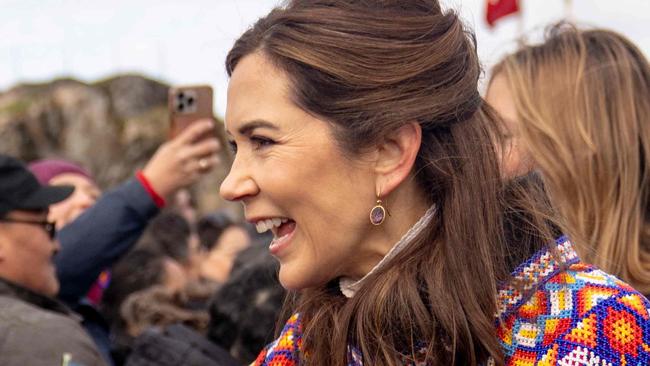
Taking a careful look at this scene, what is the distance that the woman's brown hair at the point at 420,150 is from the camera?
1787mm

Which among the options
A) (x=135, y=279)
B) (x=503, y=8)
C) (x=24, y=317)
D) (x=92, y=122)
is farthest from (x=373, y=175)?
(x=92, y=122)

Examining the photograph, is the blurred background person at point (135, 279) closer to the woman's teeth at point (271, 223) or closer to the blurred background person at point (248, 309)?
the blurred background person at point (248, 309)

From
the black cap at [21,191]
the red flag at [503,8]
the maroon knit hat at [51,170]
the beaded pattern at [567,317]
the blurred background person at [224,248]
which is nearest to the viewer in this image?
the beaded pattern at [567,317]

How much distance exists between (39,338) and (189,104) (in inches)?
52.0

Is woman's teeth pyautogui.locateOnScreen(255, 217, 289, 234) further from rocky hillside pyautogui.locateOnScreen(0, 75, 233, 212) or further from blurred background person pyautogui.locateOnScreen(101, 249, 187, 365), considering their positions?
rocky hillside pyautogui.locateOnScreen(0, 75, 233, 212)

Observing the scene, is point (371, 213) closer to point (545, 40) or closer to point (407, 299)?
point (407, 299)

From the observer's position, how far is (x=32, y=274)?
3.36m

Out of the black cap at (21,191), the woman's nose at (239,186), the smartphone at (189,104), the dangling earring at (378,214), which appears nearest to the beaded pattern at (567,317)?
the dangling earring at (378,214)

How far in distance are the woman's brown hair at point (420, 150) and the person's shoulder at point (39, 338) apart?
99 centimetres

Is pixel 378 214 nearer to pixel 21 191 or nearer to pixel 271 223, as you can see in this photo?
pixel 271 223

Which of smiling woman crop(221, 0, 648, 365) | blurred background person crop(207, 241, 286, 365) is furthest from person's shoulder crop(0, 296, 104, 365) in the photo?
smiling woman crop(221, 0, 648, 365)

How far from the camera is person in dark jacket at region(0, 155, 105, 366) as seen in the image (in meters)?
2.61

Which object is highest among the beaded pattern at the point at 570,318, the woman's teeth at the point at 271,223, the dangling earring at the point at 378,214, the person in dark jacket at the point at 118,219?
the dangling earring at the point at 378,214

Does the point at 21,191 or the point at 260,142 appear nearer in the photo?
the point at 260,142
